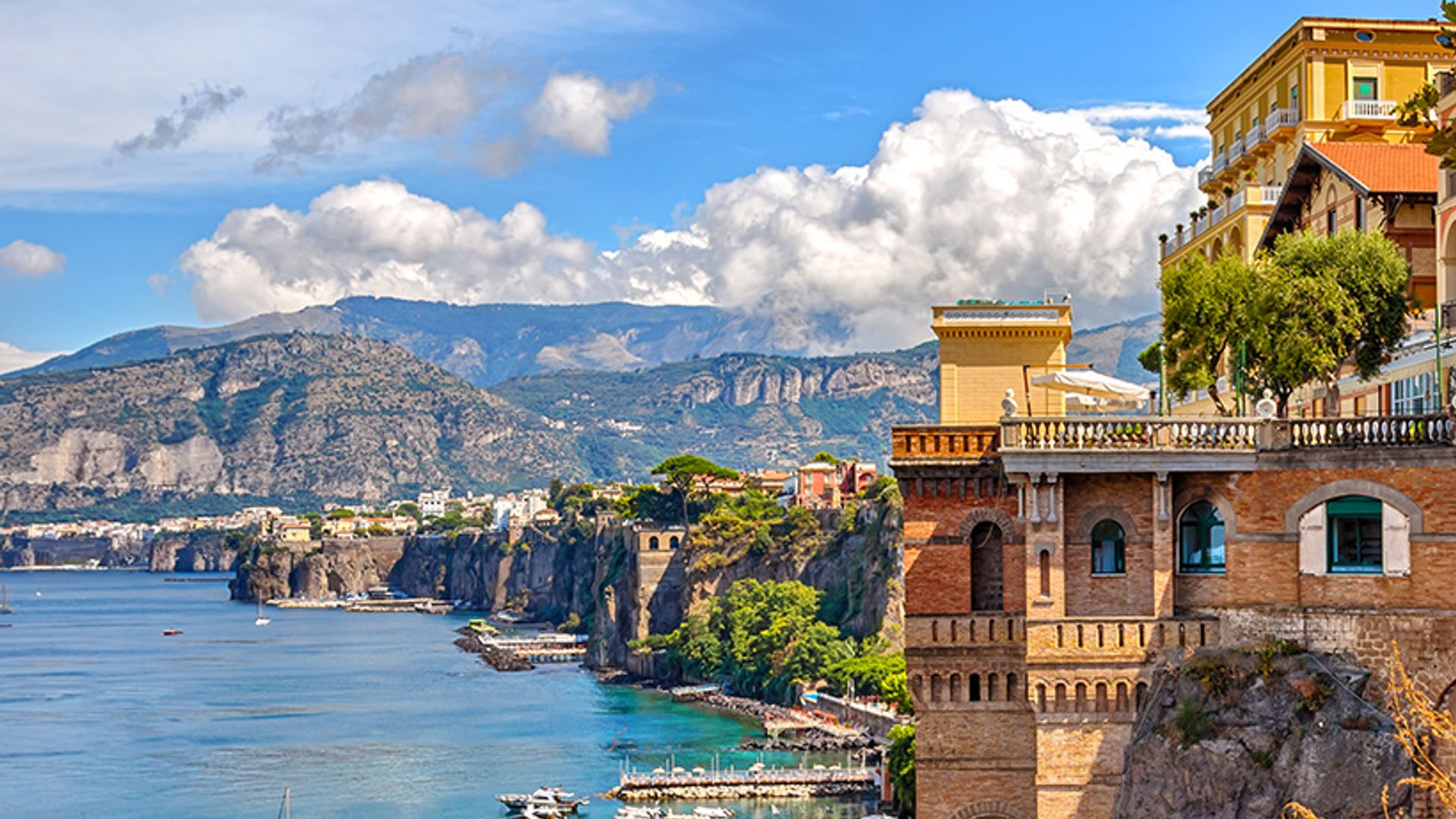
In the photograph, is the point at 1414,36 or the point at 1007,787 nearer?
the point at 1007,787

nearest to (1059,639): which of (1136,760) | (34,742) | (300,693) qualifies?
(1136,760)

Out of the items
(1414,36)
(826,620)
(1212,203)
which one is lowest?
(826,620)

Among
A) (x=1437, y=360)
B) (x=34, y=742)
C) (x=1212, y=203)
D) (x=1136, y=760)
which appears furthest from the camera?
(x=34, y=742)

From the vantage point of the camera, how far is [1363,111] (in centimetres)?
5847

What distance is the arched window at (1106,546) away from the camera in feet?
133

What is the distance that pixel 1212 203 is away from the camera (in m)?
64.0

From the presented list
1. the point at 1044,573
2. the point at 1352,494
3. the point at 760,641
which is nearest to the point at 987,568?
the point at 1044,573

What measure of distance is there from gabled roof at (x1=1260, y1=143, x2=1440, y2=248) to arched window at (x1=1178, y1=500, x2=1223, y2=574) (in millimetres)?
13065

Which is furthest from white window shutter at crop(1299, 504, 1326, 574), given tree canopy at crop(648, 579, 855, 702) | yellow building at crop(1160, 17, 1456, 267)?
tree canopy at crop(648, 579, 855, 702)

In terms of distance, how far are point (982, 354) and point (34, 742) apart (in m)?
114

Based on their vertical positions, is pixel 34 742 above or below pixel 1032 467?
below

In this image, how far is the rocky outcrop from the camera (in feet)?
120

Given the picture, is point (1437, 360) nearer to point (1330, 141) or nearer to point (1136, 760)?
point (1136, 760)

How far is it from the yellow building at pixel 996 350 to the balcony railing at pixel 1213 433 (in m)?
14.5
